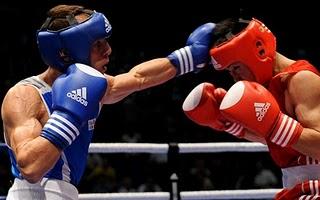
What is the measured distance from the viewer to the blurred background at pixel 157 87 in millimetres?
6172

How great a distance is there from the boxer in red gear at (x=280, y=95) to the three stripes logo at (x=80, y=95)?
0.54m

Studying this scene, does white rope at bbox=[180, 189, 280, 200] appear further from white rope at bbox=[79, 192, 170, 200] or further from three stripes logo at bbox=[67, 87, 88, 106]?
three stripes logo at bbox=[67, 87, 88, 106]

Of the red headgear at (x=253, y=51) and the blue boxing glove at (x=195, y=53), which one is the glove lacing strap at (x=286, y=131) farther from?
the blue boxing glove at (x=195, y=53)

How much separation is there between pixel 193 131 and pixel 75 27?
4.15m

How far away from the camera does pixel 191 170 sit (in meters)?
6.29

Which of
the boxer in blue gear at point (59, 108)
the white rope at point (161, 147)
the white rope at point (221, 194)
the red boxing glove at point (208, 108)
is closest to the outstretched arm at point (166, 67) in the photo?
the red boxing glove at point (208, 108)

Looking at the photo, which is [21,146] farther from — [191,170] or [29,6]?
[29,6]

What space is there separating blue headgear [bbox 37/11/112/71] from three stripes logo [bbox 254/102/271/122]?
1.99 ft

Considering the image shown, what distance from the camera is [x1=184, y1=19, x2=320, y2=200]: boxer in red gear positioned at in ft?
8.15

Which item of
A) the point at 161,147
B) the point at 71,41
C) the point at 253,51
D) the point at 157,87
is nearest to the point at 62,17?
the point at 71,41

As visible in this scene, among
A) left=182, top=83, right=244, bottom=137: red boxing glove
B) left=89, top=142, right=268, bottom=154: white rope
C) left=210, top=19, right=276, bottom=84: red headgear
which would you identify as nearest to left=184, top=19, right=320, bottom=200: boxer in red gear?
left=210, top=19, right=276, bottom=84: red headgear

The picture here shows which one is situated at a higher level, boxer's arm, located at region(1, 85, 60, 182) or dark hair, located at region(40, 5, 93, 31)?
dark hair, located at region(40, 5, 93, 31)

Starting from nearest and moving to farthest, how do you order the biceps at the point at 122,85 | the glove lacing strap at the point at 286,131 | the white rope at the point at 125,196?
the glove lacing strap at the point at 286,131
the biceps at the point at 122,85
the white rope at the point at 125,196

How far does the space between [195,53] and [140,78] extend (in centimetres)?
24
